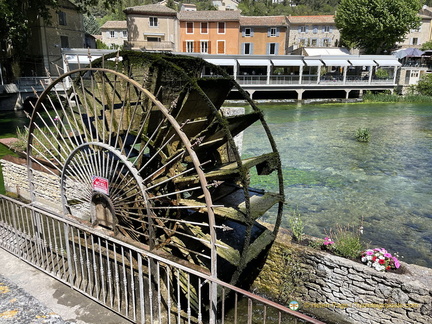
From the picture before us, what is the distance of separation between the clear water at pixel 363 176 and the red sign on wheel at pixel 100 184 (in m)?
4.89

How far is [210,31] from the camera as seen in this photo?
39219mm

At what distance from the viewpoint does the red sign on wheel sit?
489 cm

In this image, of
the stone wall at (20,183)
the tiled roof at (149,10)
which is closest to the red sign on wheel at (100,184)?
the stone wall at (20,183)

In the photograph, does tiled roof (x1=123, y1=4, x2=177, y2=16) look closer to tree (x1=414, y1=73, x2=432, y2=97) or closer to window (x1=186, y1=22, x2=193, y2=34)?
window (x1=186, y1=22, x2=193, y2=34)

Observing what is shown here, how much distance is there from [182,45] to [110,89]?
36.0 metres

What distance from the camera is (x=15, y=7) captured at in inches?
845

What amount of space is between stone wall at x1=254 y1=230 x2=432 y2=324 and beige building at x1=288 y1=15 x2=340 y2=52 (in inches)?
2021

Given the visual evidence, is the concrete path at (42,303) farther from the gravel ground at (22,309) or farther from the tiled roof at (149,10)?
the tiled roof at (149,10)

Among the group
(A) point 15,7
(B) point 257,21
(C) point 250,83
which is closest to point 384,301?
(A) point 15,7

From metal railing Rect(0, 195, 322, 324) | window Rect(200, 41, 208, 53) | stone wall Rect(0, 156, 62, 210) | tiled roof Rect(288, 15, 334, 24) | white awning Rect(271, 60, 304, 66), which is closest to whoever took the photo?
metal railing Rect(0, 195, 322, 324)

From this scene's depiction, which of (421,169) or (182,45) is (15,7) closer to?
(182,45)

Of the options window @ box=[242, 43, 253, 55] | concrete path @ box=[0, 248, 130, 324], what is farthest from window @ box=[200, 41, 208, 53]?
Result: concrete path @ box=[0, 248, 130, 324]

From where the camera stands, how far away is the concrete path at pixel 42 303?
339 cm

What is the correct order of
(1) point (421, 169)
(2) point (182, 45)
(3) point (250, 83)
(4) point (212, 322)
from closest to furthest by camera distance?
(4) point (212, 322), (1) point (421, 169), (3) point (250, 83), (2) point (182, 45)
